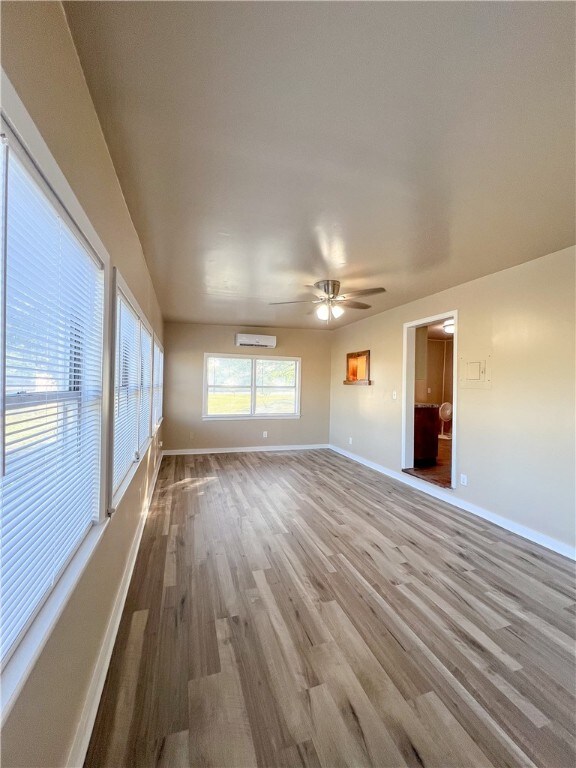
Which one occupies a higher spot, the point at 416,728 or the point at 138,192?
the point at 138,192

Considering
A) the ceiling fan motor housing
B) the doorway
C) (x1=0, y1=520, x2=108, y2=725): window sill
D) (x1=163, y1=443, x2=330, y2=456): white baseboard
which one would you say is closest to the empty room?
(x1=0, y1=520, x2=108, y2=725): window sill

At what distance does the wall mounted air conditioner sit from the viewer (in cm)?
636

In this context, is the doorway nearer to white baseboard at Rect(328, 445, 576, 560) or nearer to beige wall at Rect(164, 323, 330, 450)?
white baseboard at Rect(328, 445, 576, 560)

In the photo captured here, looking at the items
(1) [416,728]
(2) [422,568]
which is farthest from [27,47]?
(2) [422,568]

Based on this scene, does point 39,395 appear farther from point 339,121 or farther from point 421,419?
point 421,419

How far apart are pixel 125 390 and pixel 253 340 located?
432 centimetres

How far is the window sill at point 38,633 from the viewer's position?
2.26 feet

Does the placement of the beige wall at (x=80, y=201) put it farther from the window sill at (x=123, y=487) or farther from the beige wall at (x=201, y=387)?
the beige wall at (x=201, y=387)

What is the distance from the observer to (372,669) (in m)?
1.58

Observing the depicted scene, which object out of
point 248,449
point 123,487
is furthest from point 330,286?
point 248,449

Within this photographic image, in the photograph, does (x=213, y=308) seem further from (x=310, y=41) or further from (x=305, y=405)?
(x=310, y=41)

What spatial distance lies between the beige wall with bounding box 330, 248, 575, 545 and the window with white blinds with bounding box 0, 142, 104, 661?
3.55 metres

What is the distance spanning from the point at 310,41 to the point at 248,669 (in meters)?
2.63

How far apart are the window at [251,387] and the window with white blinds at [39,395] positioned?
16.9ft
